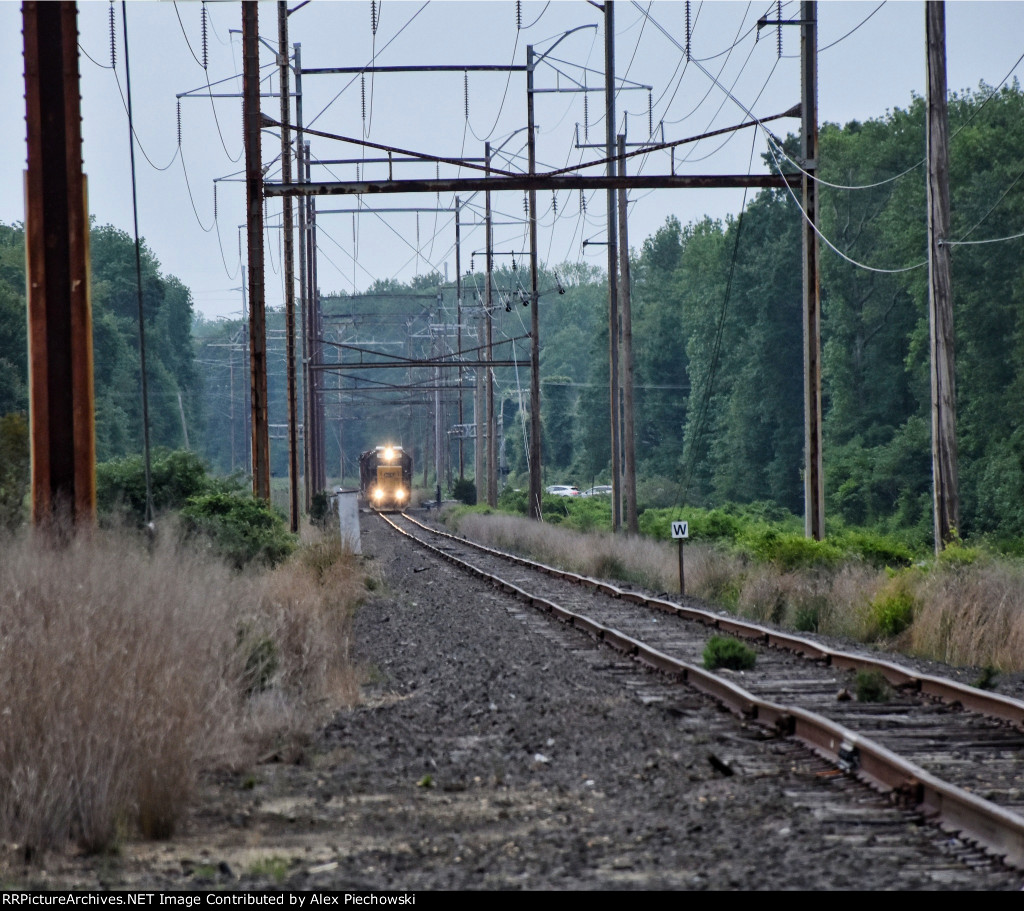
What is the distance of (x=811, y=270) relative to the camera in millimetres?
22844

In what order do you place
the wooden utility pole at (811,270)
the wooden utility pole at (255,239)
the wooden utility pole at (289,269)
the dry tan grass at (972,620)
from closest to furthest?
the dry tan grass at (972,620)
the wooden utility pole at (811,270)
the wooden utility pole at (255,239)
the wooden utility pole at (289,269)

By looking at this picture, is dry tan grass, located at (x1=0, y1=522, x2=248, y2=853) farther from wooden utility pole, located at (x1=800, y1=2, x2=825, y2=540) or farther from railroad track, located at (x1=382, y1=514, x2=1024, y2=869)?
wooden utility pole, located at (x1=800, y1=2, x2=825, y2=540)

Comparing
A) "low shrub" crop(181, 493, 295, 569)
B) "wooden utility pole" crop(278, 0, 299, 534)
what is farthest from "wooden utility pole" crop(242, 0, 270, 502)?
"wooden utility pole" crop(278, 0, 299, 534)

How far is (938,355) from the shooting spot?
61.7 feet

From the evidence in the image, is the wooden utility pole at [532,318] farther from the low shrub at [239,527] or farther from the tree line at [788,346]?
Result: the low shrub at [239,527]

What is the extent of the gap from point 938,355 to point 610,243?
50.3 ft

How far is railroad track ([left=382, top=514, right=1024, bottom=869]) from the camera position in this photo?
22.7 feet

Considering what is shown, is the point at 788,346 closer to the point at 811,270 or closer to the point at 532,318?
the point at 532,318

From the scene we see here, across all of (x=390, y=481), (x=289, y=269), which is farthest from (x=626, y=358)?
(x=390, y=481)

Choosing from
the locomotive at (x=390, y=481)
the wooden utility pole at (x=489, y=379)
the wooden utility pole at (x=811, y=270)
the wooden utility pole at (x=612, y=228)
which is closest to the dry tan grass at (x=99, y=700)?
the wooden utility pole at (x=811, y=270)

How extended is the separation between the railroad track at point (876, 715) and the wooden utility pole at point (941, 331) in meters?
3.90

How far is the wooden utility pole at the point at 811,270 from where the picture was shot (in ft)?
73.3

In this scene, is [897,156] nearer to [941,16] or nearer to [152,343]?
[941,16]
